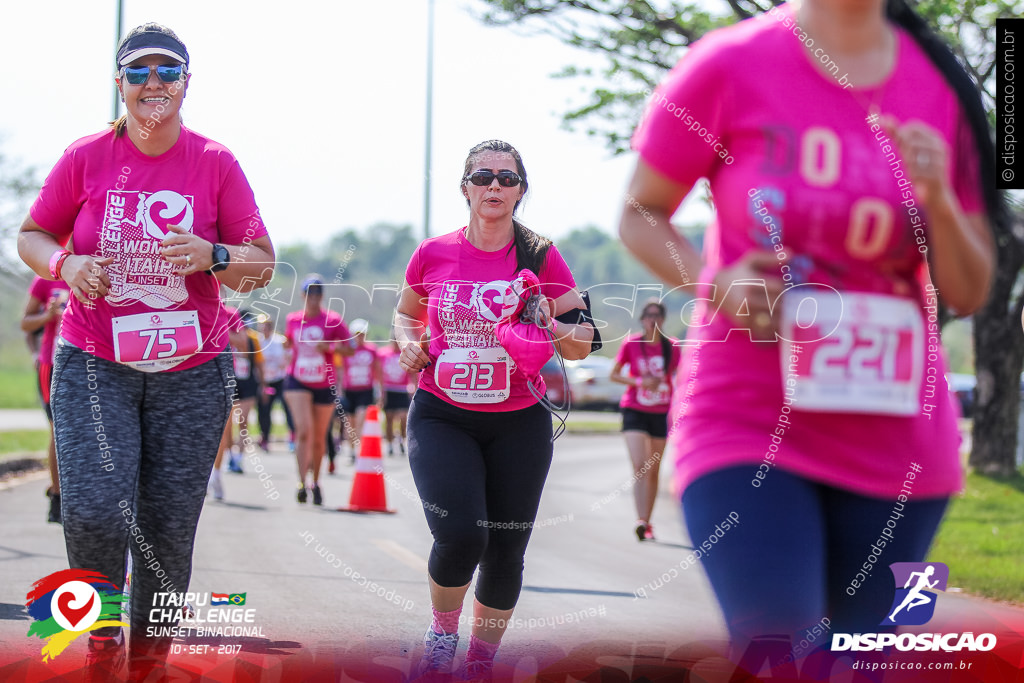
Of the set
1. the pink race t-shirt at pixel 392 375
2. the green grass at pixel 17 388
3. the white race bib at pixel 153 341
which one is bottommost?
the green grass at pixel 17 388

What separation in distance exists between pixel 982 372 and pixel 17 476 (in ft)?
32.7

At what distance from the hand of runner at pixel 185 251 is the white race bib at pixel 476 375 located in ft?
3.00

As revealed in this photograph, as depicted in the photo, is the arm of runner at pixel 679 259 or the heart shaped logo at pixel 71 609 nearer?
the arm of runner at pixel 679 259

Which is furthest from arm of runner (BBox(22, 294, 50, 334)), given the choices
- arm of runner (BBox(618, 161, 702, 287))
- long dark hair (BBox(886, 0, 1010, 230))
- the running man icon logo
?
long dark hair (BBox(886, 0, 1010, 230))

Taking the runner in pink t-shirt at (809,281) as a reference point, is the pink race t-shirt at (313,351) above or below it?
below

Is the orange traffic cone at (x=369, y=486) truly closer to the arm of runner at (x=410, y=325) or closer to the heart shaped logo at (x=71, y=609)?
the arm of runner at (x=410, y=325)

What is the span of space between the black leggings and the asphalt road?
361mm

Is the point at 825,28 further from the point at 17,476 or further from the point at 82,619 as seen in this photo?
the point at 17,476

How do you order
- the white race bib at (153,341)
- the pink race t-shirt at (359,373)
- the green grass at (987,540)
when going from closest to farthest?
the white race bib at (153,341) < the green grass at (987,540) < the pink race t-shirt at (359,373)

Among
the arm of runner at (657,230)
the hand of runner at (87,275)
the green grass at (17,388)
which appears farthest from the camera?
the green grass at (17,388)

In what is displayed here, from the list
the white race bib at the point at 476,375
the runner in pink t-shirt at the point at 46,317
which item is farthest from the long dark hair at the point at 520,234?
the runner in pink t-shirt at the point at 46,317

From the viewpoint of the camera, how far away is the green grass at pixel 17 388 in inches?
1232

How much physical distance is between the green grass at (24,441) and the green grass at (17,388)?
661 centimetres

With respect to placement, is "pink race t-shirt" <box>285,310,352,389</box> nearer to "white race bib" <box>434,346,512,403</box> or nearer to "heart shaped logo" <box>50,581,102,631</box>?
"white race bib" <box>434,346,512,403</box>
